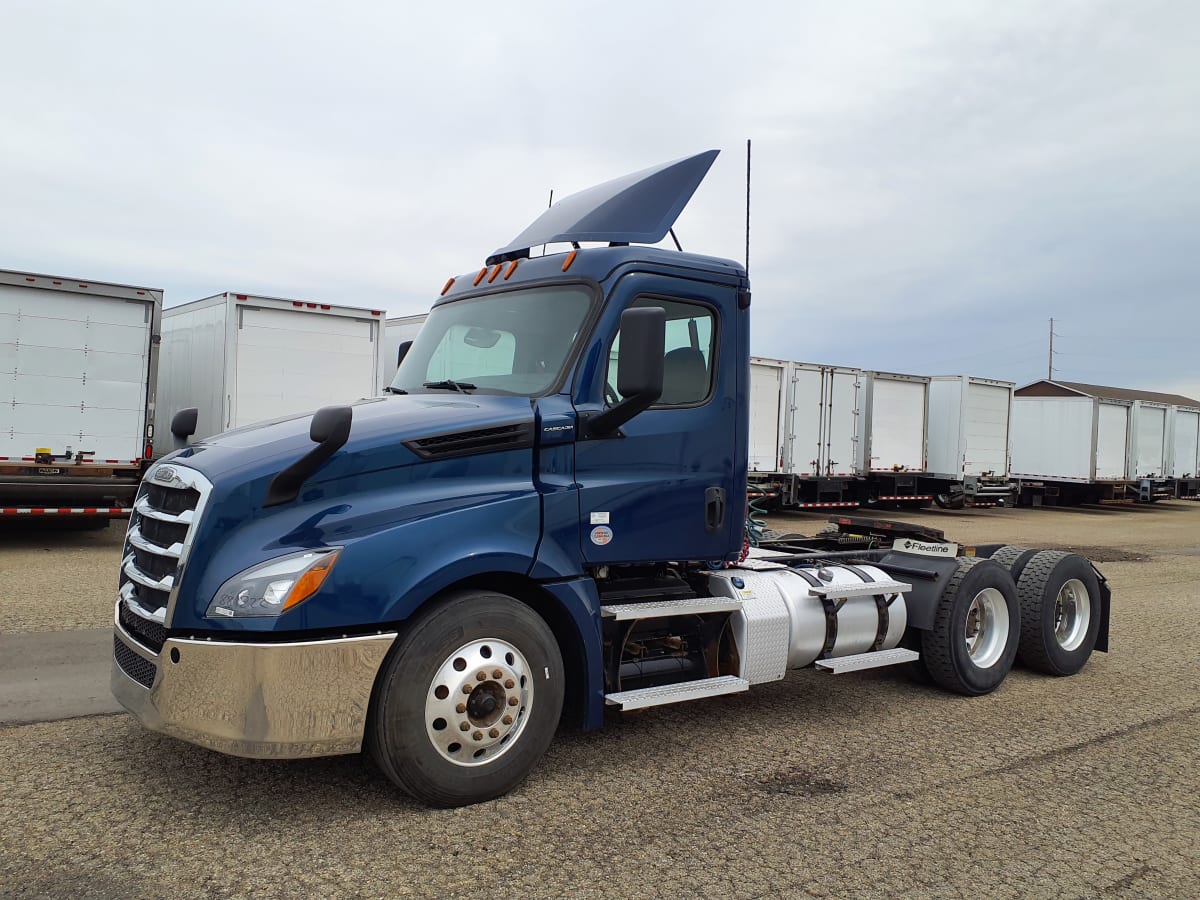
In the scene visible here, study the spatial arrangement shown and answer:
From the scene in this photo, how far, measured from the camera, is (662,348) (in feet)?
14.0

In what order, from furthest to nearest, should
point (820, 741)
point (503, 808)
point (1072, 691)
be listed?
point (1072, 691)
point (820, 741)
point (503, 808)

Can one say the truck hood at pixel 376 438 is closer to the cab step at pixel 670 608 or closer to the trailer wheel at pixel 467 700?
the trailer wheel at pixel 467 700

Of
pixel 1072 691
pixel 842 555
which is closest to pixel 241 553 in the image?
pixel 842 555

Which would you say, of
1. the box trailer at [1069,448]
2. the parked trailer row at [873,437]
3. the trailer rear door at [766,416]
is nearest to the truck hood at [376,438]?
the parked trailer row at [873,437]

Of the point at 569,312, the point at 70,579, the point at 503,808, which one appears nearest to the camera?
the point at 503,808

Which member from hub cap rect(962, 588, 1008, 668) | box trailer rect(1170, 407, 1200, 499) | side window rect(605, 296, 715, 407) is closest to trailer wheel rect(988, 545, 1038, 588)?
hub cap rect(962, 588, 1008, 668)

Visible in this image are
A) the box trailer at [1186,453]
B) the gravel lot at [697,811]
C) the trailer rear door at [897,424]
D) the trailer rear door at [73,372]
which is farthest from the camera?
Answer: the box trailer at [1186,453]

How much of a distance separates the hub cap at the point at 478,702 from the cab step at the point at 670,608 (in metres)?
0.58

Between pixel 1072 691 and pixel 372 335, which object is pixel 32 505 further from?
pixel 1072 691

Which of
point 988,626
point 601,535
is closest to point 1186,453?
point 988,626

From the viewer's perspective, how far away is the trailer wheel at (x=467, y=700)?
12.7 feet

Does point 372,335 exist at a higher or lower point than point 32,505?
higher

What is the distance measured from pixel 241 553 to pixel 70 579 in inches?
298

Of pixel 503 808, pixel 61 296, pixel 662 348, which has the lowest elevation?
pixel 503 808
